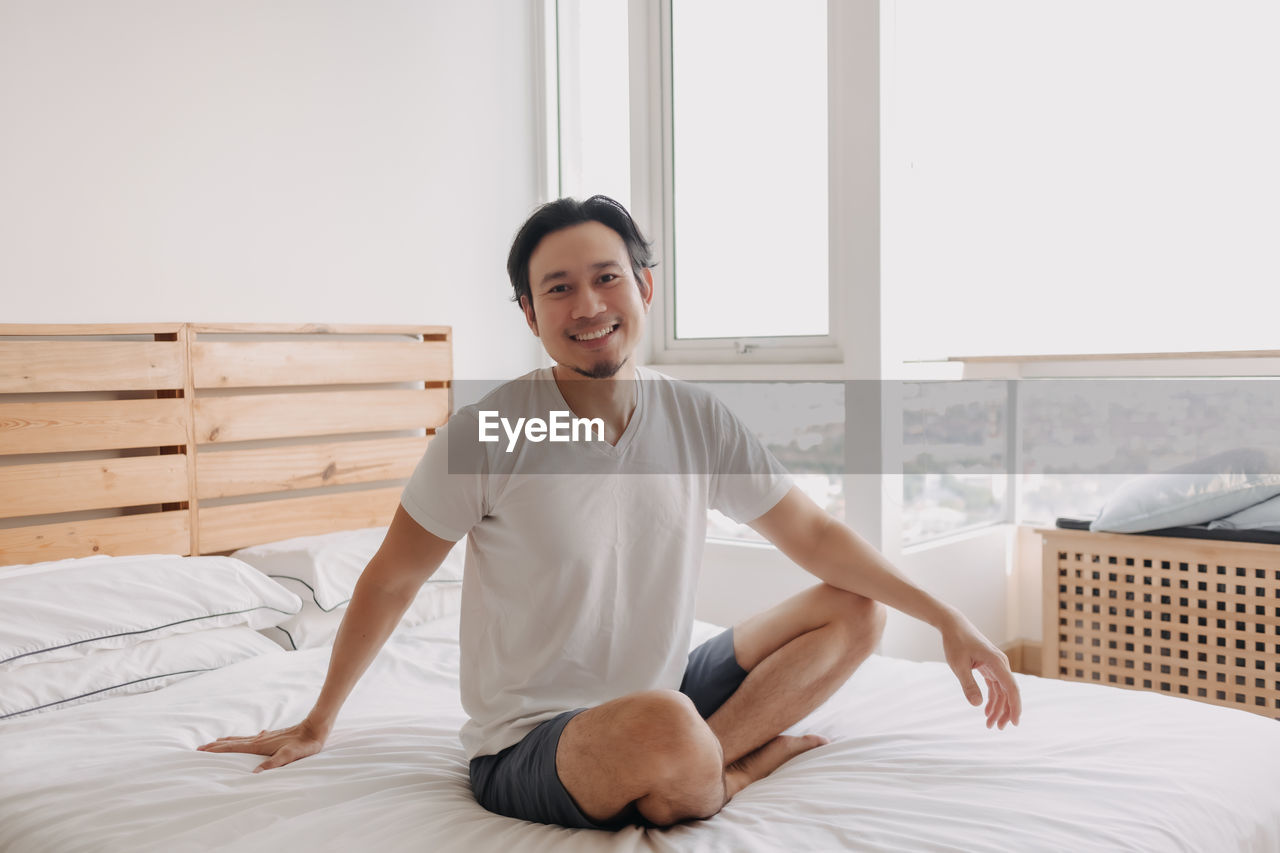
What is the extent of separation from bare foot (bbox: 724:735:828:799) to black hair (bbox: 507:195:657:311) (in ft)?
2.41

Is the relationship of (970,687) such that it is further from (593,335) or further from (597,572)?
(593,335)

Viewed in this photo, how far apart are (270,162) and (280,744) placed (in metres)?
1.75

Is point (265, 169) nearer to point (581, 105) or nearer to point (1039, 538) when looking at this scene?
point (581, 105)

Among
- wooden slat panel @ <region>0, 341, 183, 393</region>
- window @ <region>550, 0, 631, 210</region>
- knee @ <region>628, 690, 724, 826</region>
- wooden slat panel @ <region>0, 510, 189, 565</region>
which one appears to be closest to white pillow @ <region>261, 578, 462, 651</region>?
wooden slat panel @ <region>0, 510, 189, 565</region>

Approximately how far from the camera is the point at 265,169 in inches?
108

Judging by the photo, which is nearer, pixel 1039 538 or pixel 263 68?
pixel 263 68

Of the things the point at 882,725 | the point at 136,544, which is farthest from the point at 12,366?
the point at 882,725

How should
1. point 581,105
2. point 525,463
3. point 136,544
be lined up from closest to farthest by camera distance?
point 525,463 < point 136,544 < point 581,105

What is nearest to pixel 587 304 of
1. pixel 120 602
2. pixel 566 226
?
pixel 566 226

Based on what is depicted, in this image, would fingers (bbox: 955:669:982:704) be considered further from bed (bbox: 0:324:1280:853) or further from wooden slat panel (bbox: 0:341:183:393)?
wooden slat panel (bbox: 0:341:183:393)

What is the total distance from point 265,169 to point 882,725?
2107 mm

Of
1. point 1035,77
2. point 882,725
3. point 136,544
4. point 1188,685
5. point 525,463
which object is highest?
point 1035,77

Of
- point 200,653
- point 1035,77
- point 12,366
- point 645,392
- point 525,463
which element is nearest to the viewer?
point 525,463

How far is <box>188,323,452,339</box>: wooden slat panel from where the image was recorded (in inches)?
102
